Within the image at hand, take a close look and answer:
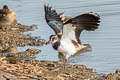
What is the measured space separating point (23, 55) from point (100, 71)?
97.9 inches

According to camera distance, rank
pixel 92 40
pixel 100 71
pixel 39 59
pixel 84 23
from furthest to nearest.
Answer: pixel 92 40 < pixel 39 59 < pixel 100 71 < pixel 84 23

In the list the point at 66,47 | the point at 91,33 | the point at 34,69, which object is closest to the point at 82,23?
the point at 66,47

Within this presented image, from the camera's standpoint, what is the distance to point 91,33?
16.8 m

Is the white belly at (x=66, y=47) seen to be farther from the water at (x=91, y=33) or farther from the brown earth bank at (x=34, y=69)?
the water at (x=91, y=33)

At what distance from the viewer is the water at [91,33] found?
1288 cm

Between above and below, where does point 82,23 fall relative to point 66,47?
above

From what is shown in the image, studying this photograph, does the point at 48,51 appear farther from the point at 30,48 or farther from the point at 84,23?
the point at 84,23

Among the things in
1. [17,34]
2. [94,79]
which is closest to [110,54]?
[94,79]

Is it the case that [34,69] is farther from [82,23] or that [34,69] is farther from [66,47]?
[82,23]

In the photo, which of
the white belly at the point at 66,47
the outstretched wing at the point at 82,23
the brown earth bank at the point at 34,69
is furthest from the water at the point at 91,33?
the outstretched wing at the point at 82,23

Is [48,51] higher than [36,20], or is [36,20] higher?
[36,20]

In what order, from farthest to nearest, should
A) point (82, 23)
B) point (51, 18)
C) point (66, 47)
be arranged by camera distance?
point (51, 18) → point (66, 47) → point (82, 23)

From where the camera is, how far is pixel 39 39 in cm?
1554

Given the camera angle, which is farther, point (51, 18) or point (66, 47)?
point (51, 18)
